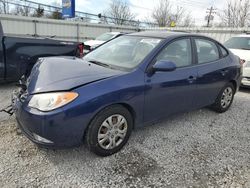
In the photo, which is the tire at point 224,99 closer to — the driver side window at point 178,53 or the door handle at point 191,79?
the door handle at point 191,79

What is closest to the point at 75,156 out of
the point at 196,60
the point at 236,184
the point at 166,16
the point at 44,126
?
the point at 44,126

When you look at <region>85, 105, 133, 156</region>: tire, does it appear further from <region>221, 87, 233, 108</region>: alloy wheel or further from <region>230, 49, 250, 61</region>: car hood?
<region>230, 49, 250, 61</region>: car hood

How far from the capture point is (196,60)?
3.56m

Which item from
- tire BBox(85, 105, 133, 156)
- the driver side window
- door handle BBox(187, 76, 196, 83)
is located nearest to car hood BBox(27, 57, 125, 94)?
tire BBox(85, 105, 133, 156)

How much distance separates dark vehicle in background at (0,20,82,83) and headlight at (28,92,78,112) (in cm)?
288

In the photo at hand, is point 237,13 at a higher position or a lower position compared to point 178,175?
higher

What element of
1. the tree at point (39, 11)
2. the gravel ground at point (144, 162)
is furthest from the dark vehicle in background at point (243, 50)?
the tree at point (39, 11)

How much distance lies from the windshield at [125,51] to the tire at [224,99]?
1.89 m

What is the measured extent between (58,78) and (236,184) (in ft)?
7.51

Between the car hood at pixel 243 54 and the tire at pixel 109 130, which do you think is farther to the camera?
the car hood at pixel 243 54

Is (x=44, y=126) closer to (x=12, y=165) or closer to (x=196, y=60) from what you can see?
(x=12, y=165)

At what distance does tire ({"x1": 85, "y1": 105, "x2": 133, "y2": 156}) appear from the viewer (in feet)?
8.24

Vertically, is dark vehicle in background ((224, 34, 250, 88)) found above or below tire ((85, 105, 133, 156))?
above

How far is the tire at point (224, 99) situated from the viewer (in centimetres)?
425
